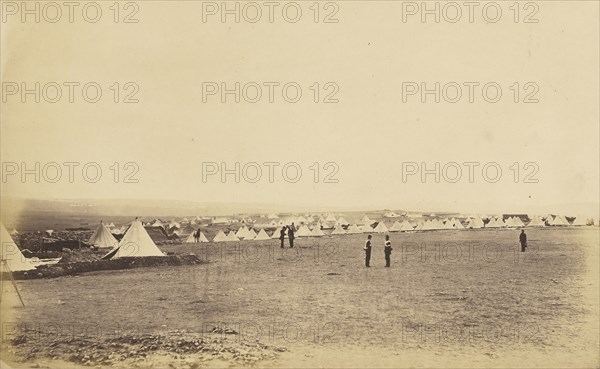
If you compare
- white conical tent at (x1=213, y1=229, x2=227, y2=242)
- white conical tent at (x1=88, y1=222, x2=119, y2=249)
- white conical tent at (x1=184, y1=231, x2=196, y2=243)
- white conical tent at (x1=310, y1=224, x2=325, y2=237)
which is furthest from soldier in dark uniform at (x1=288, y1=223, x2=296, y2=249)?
white conical tent at (x1=88, y1=222, x2=119, y2=249)

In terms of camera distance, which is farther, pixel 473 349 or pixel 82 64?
pixel 82 64

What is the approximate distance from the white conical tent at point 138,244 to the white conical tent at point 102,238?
7 centimetres

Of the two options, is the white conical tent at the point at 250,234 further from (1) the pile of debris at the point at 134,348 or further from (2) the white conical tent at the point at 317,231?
(1) the pile of debris at the point at 134,348

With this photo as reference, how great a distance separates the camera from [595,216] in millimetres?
4223

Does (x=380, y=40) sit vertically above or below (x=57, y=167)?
above

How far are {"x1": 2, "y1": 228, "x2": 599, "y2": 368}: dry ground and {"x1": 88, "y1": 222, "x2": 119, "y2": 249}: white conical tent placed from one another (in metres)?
0.31

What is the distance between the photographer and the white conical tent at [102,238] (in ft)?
14.8

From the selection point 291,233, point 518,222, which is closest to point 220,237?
point 291,233

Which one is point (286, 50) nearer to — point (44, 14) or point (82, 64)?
point (82, 64)

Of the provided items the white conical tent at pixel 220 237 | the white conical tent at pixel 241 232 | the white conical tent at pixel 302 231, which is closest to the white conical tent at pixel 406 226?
the white conical tent at pixel 302 231

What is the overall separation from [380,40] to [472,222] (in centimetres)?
144

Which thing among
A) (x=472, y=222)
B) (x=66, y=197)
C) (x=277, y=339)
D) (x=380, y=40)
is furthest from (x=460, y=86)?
(x=66, y=197)

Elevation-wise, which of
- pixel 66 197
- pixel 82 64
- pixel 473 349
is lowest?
pixel 473 349

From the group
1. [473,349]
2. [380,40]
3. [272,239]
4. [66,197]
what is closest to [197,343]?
[272,239]
